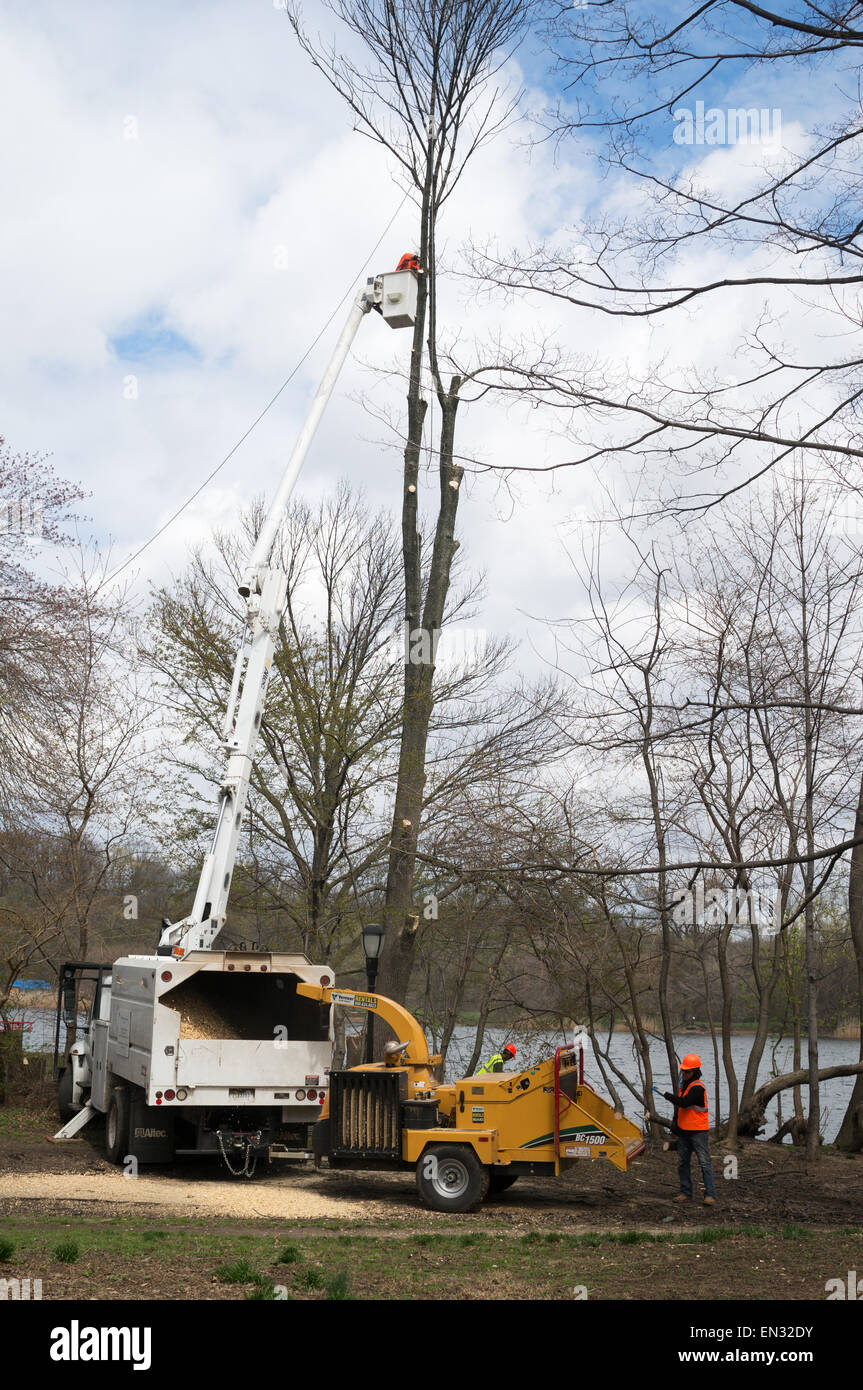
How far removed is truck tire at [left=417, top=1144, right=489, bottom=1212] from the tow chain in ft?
7.11

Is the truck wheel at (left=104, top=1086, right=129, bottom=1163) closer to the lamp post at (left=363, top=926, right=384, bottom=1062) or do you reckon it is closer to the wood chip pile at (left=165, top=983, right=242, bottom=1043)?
the wood chip pile at (left=165, top=983, right=242, bottom=1043)

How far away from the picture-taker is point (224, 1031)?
45.1 feet

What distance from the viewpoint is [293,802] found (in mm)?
21531

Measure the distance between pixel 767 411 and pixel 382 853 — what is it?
45.7 feet

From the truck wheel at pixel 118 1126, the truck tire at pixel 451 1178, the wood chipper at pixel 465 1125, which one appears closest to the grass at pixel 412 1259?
the truck tire at pixel 451 1178

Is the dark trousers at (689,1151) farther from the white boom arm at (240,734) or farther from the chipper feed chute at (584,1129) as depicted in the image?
the white boom arm at (240,734)

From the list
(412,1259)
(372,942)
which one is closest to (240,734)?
(372,942)

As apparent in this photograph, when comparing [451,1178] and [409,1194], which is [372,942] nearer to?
[409,1194]

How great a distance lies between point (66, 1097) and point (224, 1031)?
4727 mm

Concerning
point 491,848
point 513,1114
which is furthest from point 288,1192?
point 491,848

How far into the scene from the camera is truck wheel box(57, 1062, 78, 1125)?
55.8 feet

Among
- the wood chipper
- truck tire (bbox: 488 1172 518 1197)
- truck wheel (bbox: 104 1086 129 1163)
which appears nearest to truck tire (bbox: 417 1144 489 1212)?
the wood chipper
